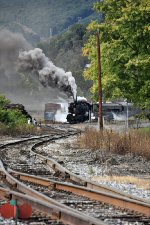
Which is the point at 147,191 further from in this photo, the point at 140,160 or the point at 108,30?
the point at 108,30

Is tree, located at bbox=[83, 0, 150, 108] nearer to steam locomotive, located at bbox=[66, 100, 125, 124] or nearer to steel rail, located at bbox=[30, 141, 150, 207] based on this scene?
steel rail, located at bbox=[30, 141, 150, 207]

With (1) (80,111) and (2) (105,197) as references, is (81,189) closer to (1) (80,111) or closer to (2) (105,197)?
(2) (105,197)

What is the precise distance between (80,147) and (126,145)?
17.1ft

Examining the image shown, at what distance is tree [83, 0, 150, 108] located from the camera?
30.4 m

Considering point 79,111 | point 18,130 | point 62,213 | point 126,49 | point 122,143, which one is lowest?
point 62,213

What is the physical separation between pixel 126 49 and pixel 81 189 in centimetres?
2026

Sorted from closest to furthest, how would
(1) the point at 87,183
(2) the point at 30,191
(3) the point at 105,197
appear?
(3) the point at 105,197, (2) the point at 30,191, (1) the point at 87,183

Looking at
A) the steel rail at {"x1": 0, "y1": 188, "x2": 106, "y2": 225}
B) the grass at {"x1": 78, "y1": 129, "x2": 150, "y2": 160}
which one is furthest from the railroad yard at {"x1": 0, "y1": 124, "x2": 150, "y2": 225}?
the grass at {"x1": 78, "y1": 129, "x2": 150, "y2": 160}

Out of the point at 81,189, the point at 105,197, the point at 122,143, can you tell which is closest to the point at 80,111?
the point at 122,143

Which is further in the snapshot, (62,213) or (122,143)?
(122,143)

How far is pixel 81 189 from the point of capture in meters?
11.8

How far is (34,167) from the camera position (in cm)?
1864

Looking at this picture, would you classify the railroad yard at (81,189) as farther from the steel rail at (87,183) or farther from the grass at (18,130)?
the grass at (18,130)

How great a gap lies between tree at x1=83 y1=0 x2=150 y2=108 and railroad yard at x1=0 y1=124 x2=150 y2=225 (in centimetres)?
814
